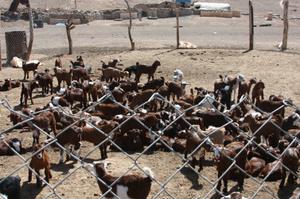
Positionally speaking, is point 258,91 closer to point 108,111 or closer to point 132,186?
point 108,111

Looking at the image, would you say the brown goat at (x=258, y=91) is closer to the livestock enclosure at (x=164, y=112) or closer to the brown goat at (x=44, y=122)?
Answer: the livestock enclosure at (x=164, y=112)

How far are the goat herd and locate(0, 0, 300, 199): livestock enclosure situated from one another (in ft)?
0.12

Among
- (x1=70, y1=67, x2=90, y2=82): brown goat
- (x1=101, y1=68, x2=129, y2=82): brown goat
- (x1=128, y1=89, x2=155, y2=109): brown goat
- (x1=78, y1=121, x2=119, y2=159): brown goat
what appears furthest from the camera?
(x1=101, y1=68, x2=129, y2=82): brown goat

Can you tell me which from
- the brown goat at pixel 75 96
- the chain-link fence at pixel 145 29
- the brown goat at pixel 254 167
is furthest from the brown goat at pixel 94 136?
the chain-link fence at pixel 145 29

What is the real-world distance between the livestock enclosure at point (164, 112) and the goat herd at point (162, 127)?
0.04 meters

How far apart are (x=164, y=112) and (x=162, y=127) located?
919mm

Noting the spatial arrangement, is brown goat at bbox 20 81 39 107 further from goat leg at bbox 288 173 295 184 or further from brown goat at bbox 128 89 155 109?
goat leg at bbox 288 173 295 184

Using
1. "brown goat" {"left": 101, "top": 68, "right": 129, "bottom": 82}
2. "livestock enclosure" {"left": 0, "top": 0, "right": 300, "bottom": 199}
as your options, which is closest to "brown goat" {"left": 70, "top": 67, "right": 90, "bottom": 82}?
"livestock enclosure" {"left": 0, "top": 0, "right": 300, "bottom": 199}

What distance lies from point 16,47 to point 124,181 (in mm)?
17632

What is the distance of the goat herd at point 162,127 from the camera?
7.49 meters

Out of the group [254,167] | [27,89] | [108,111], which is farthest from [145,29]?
[254,167]

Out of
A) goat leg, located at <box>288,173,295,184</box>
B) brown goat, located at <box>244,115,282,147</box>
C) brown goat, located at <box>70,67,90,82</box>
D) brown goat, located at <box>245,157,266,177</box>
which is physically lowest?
goat leg, located at <box>288,173,295,184</box>

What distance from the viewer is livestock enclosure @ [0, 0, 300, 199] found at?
854 cm

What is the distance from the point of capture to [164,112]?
13.1 meters
